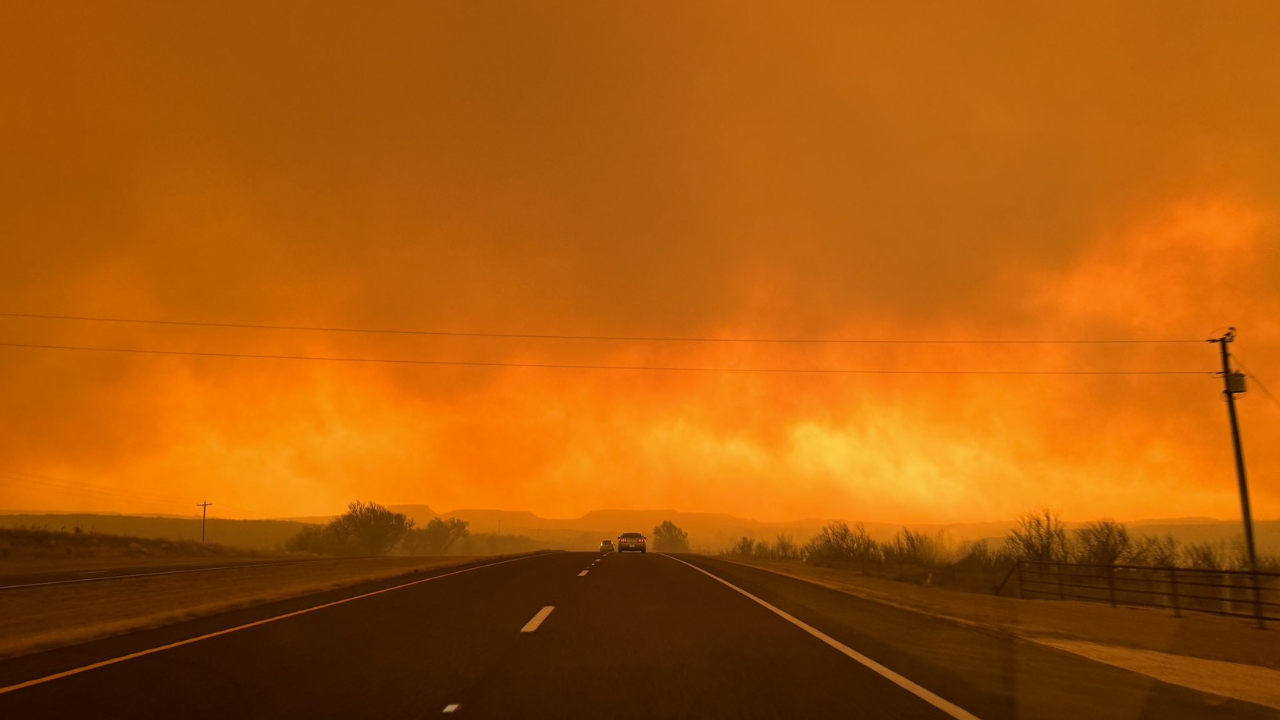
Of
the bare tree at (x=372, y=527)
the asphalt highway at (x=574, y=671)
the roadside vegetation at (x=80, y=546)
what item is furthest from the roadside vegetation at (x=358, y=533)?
the asphalt highway at (x=574, y=671)

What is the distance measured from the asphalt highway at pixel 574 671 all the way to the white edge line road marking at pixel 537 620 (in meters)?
0.04

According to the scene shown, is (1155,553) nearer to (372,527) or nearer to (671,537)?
(372,527)

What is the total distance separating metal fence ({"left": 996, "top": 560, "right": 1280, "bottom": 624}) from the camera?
57.4ft

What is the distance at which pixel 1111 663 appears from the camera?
8.63 meters

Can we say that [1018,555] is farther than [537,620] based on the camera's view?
Yes

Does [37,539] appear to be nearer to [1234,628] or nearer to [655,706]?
[655,706]

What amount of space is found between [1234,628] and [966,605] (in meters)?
5.08

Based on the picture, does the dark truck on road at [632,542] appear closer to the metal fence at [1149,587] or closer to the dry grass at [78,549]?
the dry grass at [78,549]

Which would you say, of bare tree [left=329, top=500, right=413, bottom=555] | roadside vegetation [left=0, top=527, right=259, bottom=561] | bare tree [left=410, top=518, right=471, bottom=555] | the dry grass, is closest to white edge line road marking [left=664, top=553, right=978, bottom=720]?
the dry grass

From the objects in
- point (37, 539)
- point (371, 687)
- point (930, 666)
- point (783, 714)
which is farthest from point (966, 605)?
point (37, 539)

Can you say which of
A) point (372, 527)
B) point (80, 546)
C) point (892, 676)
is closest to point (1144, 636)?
point (892, 676)

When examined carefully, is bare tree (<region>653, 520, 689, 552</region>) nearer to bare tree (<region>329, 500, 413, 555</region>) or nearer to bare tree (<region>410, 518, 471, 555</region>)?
bare tree (<region>410, 518, 471, 555</region>)

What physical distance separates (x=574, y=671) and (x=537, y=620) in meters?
3.96

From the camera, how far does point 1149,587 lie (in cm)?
2231
